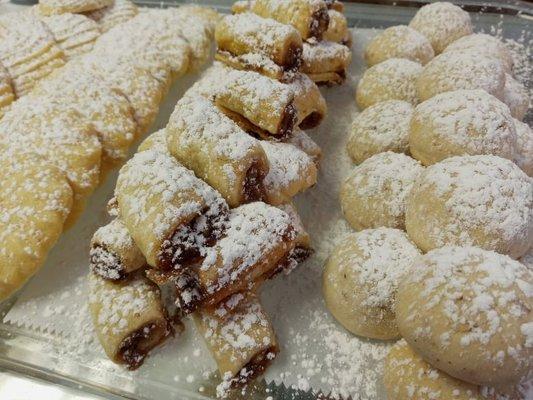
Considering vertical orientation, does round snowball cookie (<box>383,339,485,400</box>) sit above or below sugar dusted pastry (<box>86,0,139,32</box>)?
below

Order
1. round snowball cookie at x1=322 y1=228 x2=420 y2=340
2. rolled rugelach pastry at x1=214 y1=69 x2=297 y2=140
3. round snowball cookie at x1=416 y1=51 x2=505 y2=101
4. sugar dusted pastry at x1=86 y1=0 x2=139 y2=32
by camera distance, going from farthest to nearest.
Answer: sugar dusted pastry at x1=86 y1=0 x2=139 y2=32, round snowball cookie at x1=416 y1=51 x2=505 y2=101, rolled rugelach pastry at x1=214 y1=69 x2=297 y2=140, round snowball cookie at x1=322 y1=228 x2=420 y2=340

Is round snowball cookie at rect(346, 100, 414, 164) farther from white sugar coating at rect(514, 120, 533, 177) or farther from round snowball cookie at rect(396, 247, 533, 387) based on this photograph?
round snowball cookie at rect(396, 247, 533, 387)

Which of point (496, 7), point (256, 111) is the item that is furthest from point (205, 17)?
point (496, 7)

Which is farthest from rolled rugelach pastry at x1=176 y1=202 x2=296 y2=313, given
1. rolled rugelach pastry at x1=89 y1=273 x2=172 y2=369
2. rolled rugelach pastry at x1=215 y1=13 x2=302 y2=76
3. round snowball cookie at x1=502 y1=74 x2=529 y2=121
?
round snowball cookie at x1=502 y1=74 x2=529 y2=121

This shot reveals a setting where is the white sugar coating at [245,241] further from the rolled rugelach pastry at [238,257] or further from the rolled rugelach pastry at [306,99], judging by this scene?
the rolled rugelach pastry at [306,99]

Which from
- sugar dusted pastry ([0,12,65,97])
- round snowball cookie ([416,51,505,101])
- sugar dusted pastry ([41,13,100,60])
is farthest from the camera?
sugar dusted pastry ([41,13,100,60])

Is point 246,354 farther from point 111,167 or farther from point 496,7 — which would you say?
point 496,7

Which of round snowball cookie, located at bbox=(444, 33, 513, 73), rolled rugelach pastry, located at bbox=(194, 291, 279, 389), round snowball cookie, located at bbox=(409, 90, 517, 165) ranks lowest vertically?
rolled rugelach pastry, located at bbox=(194, 291, 279, 389)

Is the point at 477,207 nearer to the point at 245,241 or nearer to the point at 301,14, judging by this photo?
the point at 245,241
